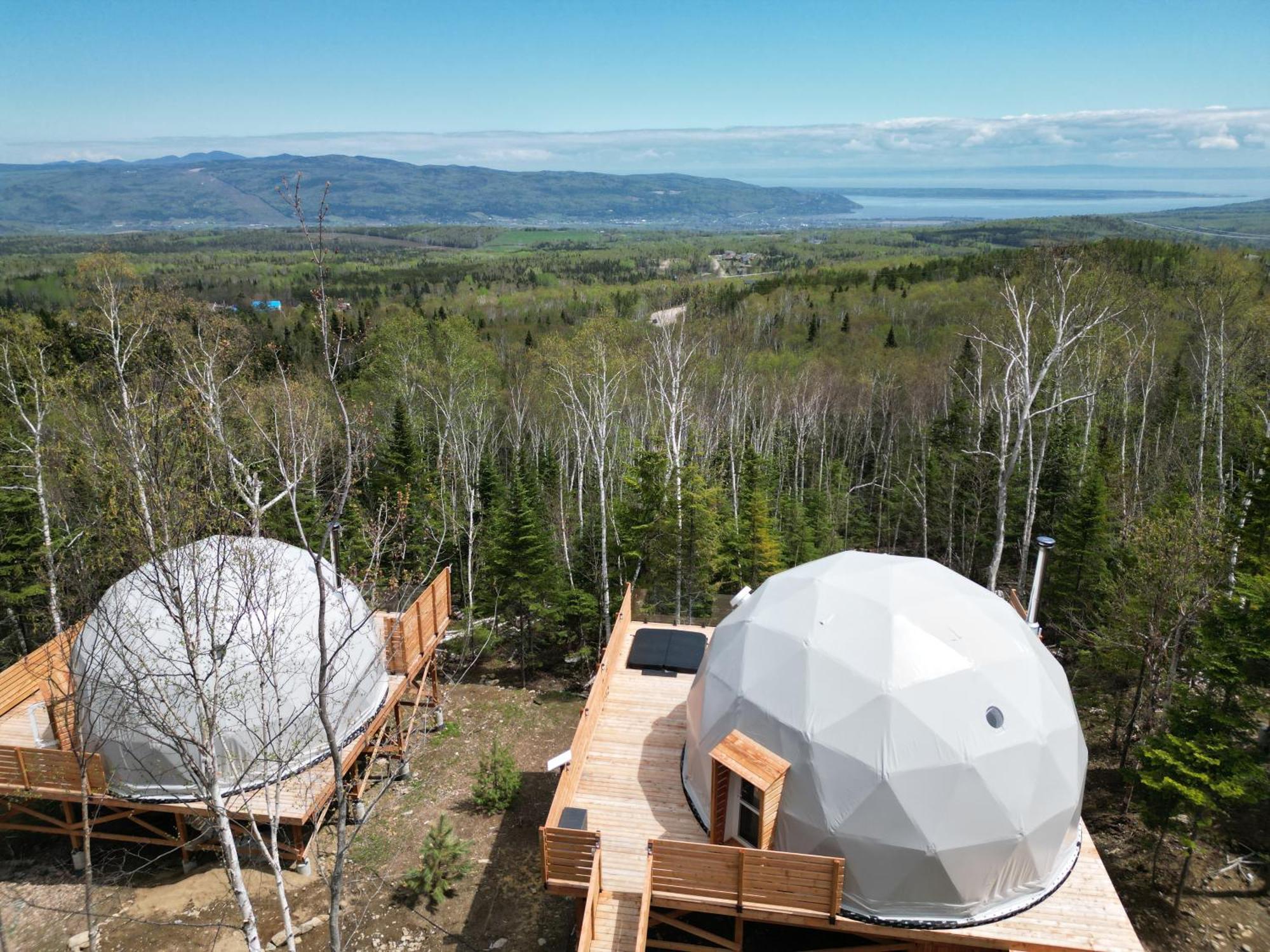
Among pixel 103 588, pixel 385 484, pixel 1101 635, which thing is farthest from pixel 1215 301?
pixel 103 588

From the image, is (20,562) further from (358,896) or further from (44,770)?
(358,896)

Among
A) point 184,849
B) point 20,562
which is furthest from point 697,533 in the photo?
point 20,562

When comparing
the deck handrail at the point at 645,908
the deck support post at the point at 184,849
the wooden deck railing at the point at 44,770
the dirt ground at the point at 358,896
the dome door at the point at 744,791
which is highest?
the dome door at the point at 744,791

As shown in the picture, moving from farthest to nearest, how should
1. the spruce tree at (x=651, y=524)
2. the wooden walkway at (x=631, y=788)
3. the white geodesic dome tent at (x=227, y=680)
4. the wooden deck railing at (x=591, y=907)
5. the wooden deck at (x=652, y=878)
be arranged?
the spruce tree at (x=651, y=524) < the white geodesic dome tent at (x=227, y=680) < the wooden walkway at (x=631, y=788) < the wooden deck at (x=652, y=878) < the wooden deck railing at (x=591, y=907)

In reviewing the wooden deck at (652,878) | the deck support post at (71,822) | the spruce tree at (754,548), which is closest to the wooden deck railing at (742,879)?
the wooden deck at (652,878)

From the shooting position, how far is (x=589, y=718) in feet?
45.3

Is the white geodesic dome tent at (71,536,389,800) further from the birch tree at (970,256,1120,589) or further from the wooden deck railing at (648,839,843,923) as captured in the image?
the birch tree at (970,256,1120,589)

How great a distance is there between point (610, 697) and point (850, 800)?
20.6ft

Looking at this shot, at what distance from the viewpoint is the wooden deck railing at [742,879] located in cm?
1015

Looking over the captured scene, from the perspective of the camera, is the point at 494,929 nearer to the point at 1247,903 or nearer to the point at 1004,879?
the point at 1004,879

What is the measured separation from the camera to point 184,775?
518 inches

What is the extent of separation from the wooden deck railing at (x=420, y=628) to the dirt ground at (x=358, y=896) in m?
3.04

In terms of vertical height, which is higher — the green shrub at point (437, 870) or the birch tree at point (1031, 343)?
the birch tree at point (1031, 343)

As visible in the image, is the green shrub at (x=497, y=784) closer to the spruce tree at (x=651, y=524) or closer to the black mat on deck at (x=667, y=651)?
the black mat on deck at (x=667, y=651)
